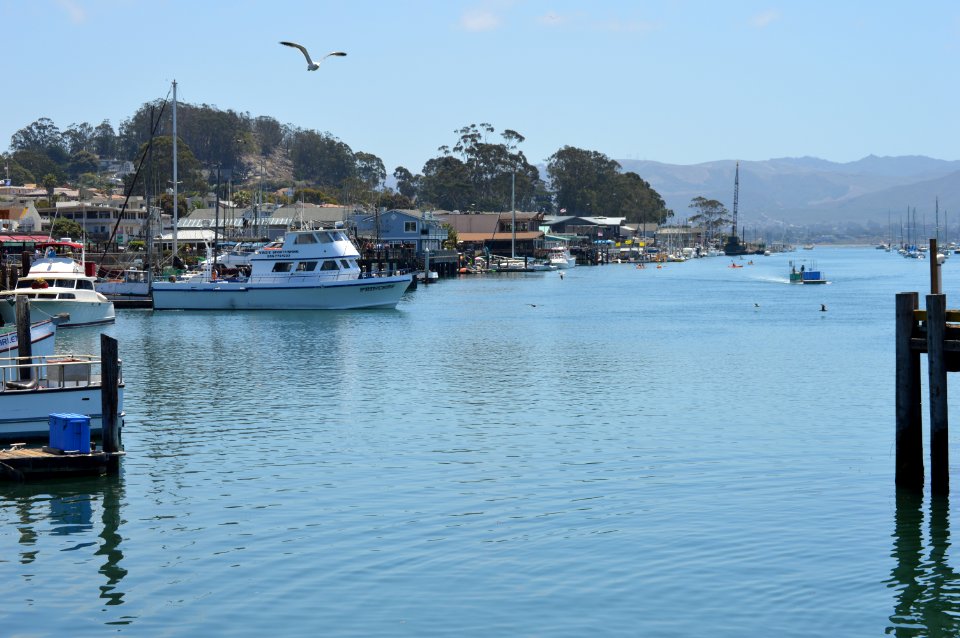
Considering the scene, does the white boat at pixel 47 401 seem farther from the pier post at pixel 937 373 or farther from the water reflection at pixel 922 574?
the pier post at pixel 937 373

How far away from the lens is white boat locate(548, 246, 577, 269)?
168 m

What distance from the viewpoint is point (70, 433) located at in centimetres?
2328

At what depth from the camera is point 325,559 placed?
59.9 feet

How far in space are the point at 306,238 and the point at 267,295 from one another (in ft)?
15.0

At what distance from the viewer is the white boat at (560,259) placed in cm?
16800

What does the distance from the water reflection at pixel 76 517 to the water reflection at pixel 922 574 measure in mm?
11118

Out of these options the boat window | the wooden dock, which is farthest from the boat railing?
the boat window

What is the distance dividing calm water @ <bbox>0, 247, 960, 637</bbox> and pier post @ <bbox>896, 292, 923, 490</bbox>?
3.61ft

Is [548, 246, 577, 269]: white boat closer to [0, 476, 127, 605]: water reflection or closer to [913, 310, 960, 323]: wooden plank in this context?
[0, 476, 127, 605]: water reflection

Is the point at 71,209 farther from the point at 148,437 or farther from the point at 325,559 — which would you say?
the point at 325,559

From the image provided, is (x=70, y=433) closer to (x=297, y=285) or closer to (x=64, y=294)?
(x=64, y=294)

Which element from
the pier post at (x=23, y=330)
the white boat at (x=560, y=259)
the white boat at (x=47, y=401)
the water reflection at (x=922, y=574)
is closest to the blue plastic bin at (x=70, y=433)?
the white boat at (x=47, y=401)

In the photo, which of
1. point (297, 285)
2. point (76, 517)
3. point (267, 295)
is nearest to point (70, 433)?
point (76, 517)

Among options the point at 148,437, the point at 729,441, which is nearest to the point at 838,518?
the point at 729,441
